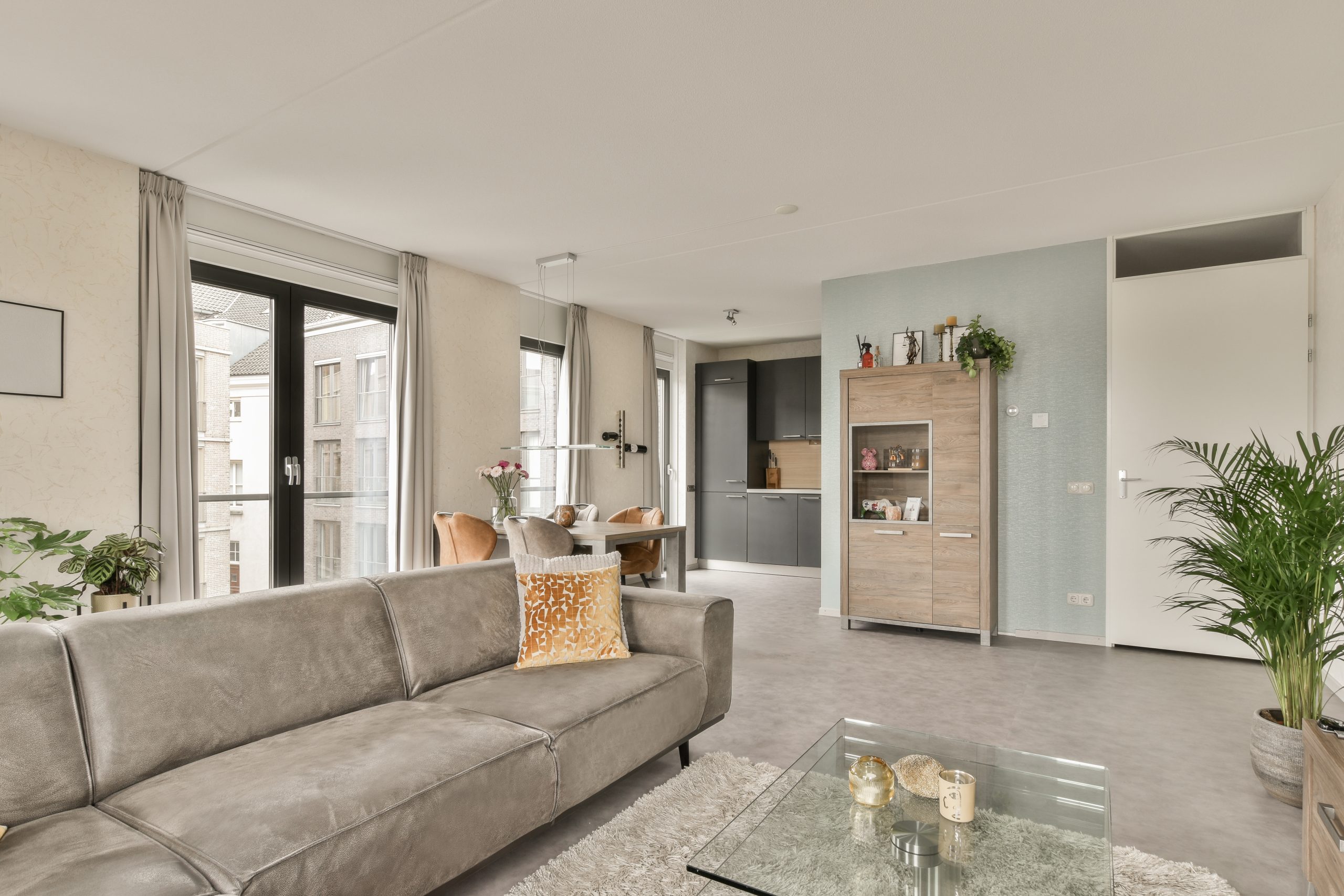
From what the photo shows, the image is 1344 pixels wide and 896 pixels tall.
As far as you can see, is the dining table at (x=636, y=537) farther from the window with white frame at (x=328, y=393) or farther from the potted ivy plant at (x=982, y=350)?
the potted ivy plant at (x=982, y=350)

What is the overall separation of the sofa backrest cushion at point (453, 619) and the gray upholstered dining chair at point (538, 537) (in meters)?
1.26

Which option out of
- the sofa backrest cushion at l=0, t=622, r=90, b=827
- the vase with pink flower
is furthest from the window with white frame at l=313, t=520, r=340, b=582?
the sofa backrest cushion at l=0, t=622, r=90, b=827

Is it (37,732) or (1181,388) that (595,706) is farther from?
(1181,388)

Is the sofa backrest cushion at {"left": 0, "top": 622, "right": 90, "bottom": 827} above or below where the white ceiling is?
below

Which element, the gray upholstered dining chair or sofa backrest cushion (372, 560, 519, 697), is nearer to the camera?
sofa backrest cushion (372, 560, 519, 697)

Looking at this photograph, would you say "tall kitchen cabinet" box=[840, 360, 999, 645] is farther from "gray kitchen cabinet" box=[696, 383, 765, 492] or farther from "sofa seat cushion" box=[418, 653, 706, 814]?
"gray kitchen cabinet" box=[696, 383, 765, 492]

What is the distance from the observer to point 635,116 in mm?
3084

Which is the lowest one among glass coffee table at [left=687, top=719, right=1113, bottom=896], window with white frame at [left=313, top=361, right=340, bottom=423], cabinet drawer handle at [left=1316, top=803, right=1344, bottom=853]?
glass coffee table at [left=687, top=719, right=1113, bottom=896]

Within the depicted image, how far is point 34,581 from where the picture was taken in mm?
3191

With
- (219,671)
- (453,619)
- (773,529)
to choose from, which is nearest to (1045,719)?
(453,619)

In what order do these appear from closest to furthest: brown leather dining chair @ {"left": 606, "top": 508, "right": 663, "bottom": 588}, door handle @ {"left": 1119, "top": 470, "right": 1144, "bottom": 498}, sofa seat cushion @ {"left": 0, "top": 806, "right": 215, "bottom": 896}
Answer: sofa seat cushion @ {"left": 0, "top": 806, "right": 215, "bottom": 896}
door handle @ {"left": 1119, "top": 470, "right": 1144, "bottom": 498}
brown leather dining chair @ {"left": 606, "top": 508, "right": 663, "bottom": 588}

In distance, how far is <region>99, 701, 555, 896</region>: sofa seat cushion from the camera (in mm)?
1379

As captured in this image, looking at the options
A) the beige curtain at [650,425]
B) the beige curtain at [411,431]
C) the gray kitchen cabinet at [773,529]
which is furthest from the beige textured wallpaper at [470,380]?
the gray kitchen cabinet at [773,529]

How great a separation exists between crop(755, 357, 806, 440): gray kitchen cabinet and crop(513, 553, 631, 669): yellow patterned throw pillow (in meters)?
5.52
